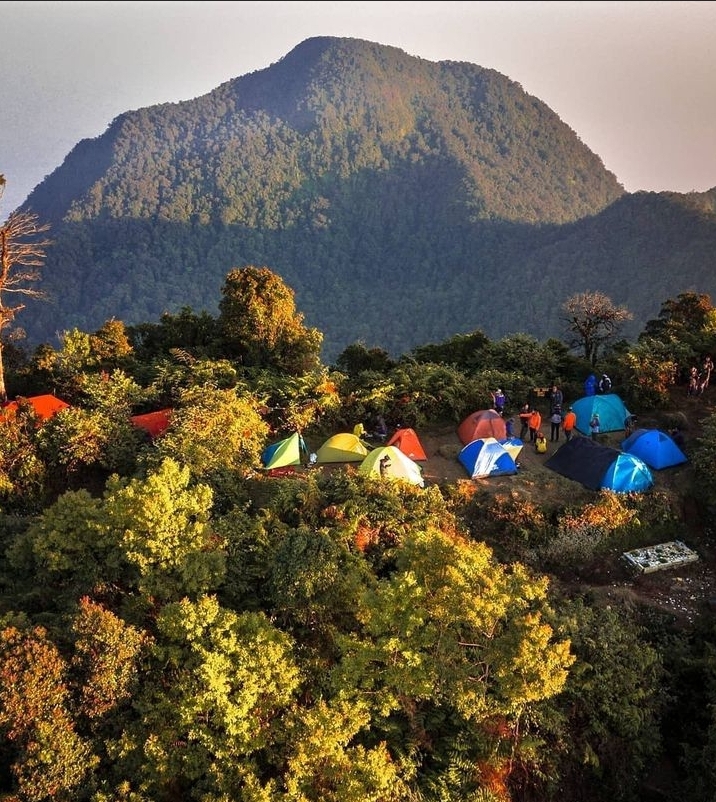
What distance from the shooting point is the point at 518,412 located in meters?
17.7

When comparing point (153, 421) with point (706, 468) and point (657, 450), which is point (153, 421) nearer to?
point (657, 450)

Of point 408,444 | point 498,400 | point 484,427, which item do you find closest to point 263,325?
point 408,444

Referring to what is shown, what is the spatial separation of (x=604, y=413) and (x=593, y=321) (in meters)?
7.51

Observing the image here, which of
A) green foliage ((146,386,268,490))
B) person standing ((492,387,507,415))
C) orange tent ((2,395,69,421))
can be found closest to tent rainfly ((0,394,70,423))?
orange tent ((2,395,69,421))

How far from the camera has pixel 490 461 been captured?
1454cm

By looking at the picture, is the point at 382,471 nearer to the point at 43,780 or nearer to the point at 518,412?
the point at 518,412

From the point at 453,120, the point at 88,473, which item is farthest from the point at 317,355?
the point at 453,120

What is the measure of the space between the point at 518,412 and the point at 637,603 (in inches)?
290

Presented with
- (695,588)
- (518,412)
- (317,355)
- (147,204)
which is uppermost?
(147,204)

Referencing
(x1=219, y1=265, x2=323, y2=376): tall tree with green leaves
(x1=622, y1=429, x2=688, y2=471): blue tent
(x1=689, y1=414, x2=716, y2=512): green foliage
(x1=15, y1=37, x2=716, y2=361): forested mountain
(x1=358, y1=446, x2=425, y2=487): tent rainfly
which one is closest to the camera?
(x1=689, y1=414, x2=716, y2=512): green foliage

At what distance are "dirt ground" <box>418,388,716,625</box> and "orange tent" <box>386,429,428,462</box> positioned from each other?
1.02ft

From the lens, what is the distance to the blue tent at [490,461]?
14523 mm

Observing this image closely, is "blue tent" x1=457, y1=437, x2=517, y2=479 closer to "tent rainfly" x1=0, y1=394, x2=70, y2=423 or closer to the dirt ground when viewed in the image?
the dirt ground

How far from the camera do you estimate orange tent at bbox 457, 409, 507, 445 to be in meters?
15.8
